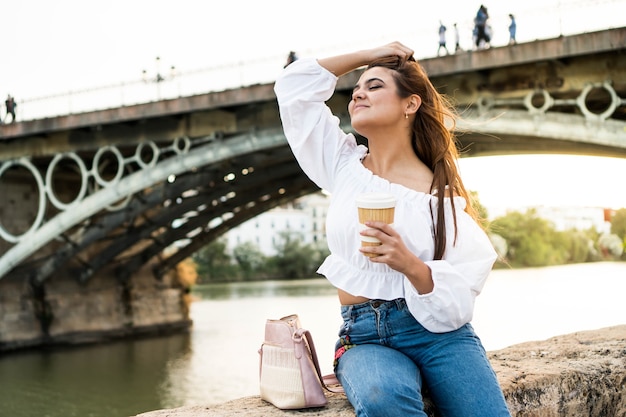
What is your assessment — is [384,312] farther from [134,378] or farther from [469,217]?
[134,378]

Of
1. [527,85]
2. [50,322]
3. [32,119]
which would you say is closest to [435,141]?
[527,85]

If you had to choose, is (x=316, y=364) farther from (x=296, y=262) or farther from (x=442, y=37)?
(x=296, y=262)

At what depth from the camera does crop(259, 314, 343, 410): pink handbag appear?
232 centimetres

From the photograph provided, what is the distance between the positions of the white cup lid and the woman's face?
543 mm

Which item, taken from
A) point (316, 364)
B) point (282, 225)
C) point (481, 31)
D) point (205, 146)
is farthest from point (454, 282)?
point (282, 225)

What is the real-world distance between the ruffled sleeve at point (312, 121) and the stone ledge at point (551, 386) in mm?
824

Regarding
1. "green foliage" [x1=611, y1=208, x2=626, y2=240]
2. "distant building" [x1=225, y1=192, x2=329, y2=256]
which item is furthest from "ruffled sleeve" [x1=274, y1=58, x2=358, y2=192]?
"distant building" [x1=225, y1=192, x2=329, y2=256]

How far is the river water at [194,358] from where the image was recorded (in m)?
12.8

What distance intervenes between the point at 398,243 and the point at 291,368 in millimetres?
535

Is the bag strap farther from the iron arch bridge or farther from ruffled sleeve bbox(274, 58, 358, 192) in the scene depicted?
the iron arch bridge

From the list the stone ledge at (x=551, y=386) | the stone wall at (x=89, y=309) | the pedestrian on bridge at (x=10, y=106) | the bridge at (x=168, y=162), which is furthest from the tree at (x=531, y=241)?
the stone ledge at (x=551, y=386)

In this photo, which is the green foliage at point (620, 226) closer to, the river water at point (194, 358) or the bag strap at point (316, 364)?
the river water at point (194, 358)

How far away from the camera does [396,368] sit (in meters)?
2.17

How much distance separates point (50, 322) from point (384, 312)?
759 inches
